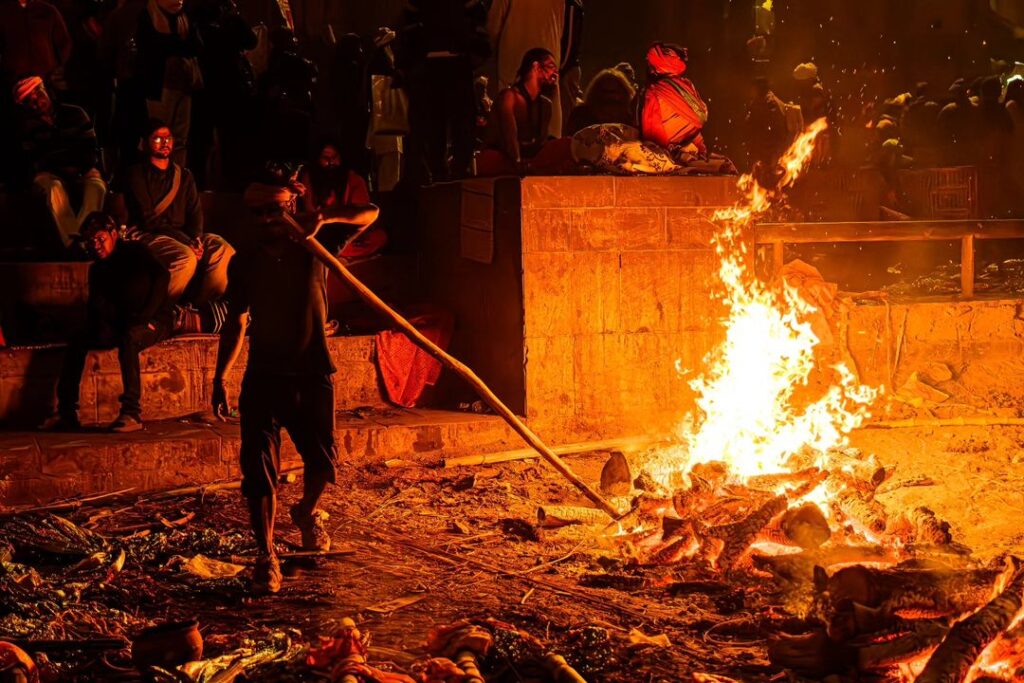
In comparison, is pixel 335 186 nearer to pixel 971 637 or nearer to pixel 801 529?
pixel 801 529

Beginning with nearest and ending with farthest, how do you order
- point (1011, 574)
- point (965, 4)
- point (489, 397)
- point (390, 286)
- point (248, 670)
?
point (248, 670) → point (1011, 574) → point (489, 397) → point (390, 286) → point (965, 4)

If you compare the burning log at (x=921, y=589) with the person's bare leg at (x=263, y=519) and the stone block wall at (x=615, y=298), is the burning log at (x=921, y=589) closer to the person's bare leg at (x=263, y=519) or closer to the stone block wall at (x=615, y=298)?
the person's bare leg at (x=263, y=519)

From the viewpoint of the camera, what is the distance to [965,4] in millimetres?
29078

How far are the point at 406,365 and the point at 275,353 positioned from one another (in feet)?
12.9

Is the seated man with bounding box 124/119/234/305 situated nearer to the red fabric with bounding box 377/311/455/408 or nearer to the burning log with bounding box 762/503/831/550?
the red fabric with bounding box 377/311/455/408

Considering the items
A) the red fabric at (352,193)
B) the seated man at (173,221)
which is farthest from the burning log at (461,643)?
the red fabric at (352,193)

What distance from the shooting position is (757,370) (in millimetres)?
10102

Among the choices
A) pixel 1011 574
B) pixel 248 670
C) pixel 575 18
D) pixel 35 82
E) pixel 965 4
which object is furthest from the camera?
pixel 965 4

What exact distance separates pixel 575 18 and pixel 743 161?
226 inches

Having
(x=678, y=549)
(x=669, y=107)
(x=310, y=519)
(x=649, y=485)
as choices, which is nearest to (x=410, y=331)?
(x=310, y=519)

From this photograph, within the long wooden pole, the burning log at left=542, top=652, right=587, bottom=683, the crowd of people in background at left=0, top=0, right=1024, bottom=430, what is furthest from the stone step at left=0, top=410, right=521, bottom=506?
the burning log at left=542, top=652, right=587, bottom=683

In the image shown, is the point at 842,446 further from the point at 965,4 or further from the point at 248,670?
the point at 965,4

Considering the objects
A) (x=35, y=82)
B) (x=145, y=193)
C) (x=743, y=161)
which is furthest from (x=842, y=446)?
(x=743, y=161)

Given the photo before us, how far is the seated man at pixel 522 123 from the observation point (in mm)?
10766
